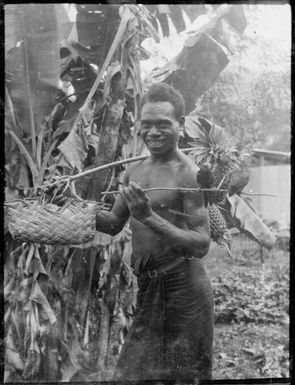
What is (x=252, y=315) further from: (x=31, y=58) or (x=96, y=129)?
(x=31, y=58)

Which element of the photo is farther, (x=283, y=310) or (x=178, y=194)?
(x=283, y=310)

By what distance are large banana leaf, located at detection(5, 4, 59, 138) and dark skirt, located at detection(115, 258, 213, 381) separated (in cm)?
145

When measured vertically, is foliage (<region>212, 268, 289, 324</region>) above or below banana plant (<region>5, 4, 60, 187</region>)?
below

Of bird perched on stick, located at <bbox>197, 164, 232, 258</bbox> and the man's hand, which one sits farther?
bird perched on stick, located at <bbox>197, 164, 232, 258</bbox>

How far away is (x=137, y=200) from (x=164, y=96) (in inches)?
31.4

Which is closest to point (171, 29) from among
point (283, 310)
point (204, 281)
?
point (204, 281)

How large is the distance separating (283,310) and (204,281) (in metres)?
0.70

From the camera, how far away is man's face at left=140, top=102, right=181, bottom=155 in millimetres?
4809

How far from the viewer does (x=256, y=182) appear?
5.03 metres

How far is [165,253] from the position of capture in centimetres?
480

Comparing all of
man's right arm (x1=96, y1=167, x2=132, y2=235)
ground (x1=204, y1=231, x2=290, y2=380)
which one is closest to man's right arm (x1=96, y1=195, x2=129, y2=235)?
man's right arm (x1=96, y1=167, x2=132, y2=235)

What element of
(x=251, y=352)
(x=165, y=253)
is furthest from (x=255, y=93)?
(x=251, y=352)

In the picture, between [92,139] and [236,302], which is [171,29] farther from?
[236,302]

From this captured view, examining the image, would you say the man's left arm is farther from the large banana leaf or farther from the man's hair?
the large banana leaf
